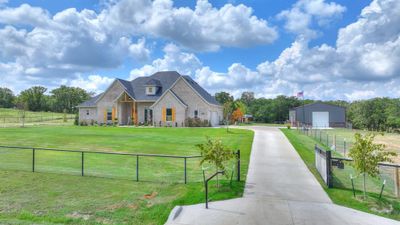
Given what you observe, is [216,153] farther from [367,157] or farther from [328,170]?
[367,157]

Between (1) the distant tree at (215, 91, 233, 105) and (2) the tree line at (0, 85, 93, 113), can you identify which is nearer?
(1) the distant tree at (215, 91, 233, 105)

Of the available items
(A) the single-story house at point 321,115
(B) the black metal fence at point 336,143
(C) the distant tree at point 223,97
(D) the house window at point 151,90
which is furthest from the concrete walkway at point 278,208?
(C) the distant tree at point 223,97

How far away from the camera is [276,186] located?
10.7 metres

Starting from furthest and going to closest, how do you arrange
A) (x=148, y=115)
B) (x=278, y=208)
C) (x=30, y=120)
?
(x=30, y=120), (x=148, y=115), (x=278, y=208)

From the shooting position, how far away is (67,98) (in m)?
110

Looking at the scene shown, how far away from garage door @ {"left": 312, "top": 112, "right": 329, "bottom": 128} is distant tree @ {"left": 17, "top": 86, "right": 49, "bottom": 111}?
91.4 metres

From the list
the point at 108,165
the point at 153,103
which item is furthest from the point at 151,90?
the point at 108,165

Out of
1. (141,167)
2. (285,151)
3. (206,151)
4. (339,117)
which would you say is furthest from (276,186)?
(339,117)

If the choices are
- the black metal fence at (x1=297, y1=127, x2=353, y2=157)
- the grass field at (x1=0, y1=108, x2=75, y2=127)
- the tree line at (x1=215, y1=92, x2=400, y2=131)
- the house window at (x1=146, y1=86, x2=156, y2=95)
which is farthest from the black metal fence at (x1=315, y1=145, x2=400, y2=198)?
the grass field at (x1=0, y1=108, x2=75, y2=127)

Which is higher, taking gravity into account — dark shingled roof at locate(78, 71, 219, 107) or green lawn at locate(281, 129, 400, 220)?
dark shingled roof at locate(78, 71, 219, 107)

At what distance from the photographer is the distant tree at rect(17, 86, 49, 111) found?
4087 inches

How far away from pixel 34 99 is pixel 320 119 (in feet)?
306

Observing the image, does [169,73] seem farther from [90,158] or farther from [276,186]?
[276,186]

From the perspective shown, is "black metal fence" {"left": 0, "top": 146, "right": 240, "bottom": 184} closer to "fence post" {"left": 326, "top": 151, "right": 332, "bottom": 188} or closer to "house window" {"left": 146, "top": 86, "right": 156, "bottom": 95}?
"fence post" {"left": 326, "top": 151, "right": 332, "bottom": 188}
